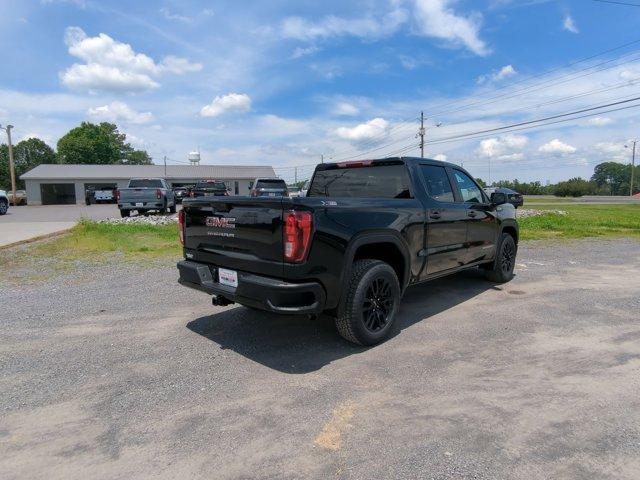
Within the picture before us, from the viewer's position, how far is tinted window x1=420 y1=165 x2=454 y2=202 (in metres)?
5.11

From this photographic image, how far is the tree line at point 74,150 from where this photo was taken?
249 ft

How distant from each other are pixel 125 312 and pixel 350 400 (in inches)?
134

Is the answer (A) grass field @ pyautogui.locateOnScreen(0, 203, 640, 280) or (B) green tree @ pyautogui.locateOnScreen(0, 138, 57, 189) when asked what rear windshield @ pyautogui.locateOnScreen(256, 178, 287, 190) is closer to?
(A) grass field @ pyautogui.locateOnScreen(0, 203, 640, 280)

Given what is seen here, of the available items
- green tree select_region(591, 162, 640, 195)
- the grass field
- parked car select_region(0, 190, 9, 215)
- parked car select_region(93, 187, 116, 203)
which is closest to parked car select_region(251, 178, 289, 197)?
the grass field

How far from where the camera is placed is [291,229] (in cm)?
346

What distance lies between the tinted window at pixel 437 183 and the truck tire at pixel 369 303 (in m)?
1.37

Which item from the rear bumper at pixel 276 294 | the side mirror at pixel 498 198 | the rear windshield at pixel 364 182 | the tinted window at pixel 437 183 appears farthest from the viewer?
the side mirror at pixel 498 198

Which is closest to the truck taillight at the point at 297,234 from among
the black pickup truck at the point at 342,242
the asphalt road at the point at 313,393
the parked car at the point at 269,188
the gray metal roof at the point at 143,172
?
the black pickup truck at the point at 342,242

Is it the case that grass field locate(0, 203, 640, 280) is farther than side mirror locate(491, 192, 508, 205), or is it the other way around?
grass field locate(0, 203, 640, 280)

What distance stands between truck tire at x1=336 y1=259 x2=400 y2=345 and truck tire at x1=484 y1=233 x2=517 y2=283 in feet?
9.62

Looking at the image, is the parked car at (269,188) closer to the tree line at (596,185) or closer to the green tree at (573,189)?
the tree line at (596,185)

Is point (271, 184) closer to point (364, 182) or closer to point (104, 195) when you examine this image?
point (364, 182)

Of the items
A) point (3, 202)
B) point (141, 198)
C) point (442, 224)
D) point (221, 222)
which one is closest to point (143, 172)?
point (3, 202)

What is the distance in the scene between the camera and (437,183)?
5.30 m
